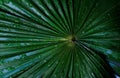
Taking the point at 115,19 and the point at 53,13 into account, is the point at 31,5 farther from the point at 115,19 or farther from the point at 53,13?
the point at 115,19

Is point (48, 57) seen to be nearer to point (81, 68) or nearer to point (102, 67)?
point (81, 68)

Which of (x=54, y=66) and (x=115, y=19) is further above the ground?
(x=115, y=19)

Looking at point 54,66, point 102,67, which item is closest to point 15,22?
point 54,66

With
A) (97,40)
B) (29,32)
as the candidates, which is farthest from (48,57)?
(97,40)

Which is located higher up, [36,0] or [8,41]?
[36,0]

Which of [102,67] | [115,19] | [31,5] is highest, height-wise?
[31,5]

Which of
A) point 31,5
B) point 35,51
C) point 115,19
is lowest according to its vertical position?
point 35,51
